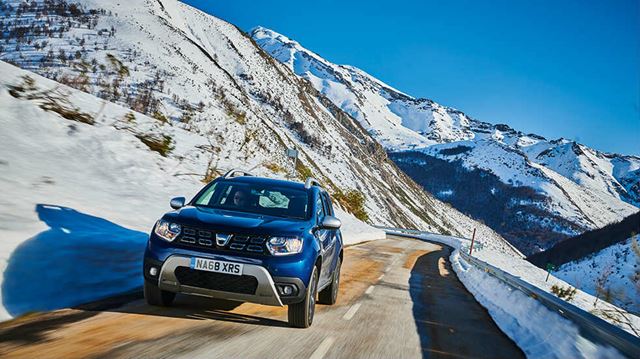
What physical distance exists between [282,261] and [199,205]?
174 cm

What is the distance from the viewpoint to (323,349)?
5320mm

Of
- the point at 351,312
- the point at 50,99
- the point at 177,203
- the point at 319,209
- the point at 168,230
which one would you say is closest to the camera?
the point at 168,230

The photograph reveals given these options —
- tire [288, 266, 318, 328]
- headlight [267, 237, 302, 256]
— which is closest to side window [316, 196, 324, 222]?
tire [288, 266, 318, 328]

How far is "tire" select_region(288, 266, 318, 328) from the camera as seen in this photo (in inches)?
230

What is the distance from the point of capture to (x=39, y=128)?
12172 millimetres

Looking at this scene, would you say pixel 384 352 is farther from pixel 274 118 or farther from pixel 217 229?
pixel 274 118

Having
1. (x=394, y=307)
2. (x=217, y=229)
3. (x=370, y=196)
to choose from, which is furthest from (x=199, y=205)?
(x=370, y=196)

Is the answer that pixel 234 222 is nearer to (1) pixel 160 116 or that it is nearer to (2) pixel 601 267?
(1) pixel 160 116

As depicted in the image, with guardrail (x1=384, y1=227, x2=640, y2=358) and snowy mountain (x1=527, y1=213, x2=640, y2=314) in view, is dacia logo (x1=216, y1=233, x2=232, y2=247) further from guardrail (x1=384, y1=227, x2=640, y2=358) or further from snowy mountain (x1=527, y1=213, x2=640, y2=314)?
snowy mountain (x1=527, y1=213, x2=640, y2=314)

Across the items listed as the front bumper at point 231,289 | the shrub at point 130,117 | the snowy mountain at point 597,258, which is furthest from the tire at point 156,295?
the snowy mountain at point 597,258

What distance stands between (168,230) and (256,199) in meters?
1.56

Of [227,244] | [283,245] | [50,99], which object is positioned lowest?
[227,244]

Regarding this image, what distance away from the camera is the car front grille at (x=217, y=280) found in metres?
5.32

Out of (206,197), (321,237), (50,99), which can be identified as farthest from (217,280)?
(50,99)
